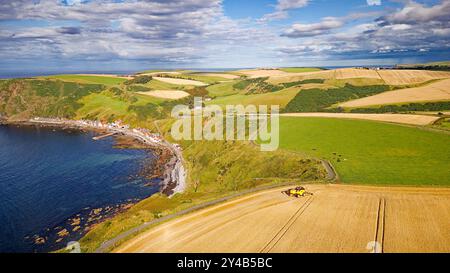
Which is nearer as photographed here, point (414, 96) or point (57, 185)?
point (57, 185)

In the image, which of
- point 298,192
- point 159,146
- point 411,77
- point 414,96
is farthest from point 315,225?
point 411,77

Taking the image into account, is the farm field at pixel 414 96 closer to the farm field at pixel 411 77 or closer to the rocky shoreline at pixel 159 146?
the farm field at pixel 411 77

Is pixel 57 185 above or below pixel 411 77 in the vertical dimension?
below

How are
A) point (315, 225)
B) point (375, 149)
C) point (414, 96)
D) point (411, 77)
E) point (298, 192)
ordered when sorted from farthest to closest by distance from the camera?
point (411, 77) → point (414, 96) → point (375, 149) → point (298, 192) → point (315, 225)

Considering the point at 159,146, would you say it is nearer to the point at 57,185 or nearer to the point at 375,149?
the point at 57,185

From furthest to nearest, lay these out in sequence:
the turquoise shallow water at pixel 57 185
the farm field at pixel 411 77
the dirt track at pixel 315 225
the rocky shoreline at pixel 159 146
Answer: the farm field at pixel 411 77 < the rocky shoreline at pixel 159 146 < the turquoise shallow water at pixel 57 185 < the dirt track at pixel 315 225

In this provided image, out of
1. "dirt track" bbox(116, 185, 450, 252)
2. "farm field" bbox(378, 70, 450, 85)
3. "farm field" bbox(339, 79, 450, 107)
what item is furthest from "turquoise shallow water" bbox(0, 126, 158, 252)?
"farm field" bbox(378, 70, 450, 85)

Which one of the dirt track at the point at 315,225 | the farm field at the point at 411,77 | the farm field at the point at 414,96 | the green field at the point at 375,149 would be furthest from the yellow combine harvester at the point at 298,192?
the farm field at the point at 411,77
